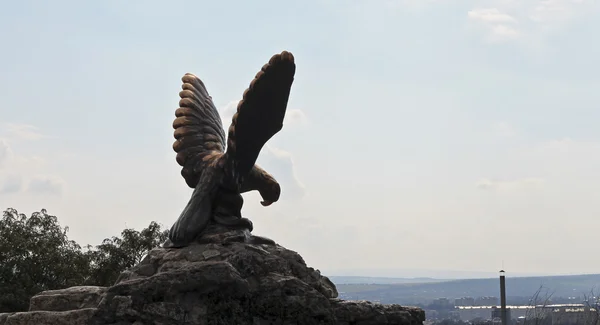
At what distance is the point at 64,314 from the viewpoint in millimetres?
10945

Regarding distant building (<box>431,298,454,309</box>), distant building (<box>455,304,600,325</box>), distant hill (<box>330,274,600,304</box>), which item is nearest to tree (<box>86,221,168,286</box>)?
distant building (<box>455,304,600,325</box>)

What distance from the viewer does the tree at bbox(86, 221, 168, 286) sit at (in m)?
27.5

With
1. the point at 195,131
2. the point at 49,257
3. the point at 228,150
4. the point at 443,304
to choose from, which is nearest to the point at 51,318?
the point at 228,150

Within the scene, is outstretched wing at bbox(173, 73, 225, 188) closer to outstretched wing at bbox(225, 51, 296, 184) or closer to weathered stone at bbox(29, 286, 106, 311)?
outstretched wing at bbox(225, 51, 296, 184)

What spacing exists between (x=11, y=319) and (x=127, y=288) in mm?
1545

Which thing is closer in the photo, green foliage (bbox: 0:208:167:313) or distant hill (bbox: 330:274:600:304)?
green foliage (bbox: 0:208:167:313)

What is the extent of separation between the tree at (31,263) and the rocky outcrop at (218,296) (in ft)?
47.8

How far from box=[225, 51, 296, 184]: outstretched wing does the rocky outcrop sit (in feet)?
3.16

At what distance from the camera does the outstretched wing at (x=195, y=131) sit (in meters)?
12.5

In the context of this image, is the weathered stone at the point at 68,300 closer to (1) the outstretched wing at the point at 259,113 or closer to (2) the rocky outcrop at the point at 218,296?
(2) the rocky outcrop at the point at 218,296

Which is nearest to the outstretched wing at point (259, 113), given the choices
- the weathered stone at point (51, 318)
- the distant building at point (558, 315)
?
the weathered stone at point (51, 318)

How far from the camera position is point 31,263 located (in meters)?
26.8

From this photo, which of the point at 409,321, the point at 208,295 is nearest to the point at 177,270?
the point at 208,295

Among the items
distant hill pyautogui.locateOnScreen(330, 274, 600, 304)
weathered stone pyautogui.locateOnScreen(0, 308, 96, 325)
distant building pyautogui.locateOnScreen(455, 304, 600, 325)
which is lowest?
weathered stone pyautogui.locateOnScreen(0, 308, 96, 325)
